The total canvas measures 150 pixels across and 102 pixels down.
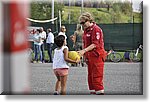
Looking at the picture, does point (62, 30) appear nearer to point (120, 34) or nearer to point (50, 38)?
point (50, 38)

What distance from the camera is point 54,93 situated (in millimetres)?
3365

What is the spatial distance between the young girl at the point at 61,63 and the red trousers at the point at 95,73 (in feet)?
0.62

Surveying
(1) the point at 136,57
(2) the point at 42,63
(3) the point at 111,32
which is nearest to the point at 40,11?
(2) the point at 42,63

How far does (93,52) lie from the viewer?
10.7 ft

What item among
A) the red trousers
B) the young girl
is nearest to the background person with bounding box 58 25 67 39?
the young girl

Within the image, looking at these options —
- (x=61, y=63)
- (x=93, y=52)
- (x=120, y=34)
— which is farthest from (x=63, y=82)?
(x=120, y=34)

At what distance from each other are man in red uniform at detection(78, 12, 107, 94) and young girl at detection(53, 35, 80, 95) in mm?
171

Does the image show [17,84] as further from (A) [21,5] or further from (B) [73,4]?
(B) [73,4]

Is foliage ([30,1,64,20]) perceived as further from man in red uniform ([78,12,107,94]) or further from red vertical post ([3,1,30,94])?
red vertical post ([3,1,30,94])

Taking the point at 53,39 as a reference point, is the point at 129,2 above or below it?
above

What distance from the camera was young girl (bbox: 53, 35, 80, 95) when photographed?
3307 mm

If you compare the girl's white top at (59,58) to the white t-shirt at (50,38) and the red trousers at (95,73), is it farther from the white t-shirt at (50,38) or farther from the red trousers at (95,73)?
the red trousers at (95,73)

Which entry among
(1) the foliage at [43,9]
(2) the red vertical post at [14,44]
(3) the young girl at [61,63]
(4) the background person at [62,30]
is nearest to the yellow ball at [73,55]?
(3) the young girl at [61,63]

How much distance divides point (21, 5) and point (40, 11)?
296 cm
